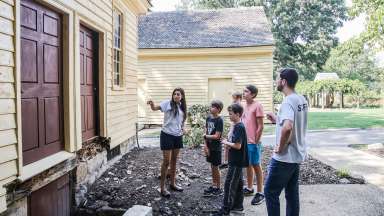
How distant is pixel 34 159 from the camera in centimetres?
437

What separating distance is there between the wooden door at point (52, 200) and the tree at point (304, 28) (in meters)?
28.7

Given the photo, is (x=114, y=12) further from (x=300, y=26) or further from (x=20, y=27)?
(x=300, y=26)

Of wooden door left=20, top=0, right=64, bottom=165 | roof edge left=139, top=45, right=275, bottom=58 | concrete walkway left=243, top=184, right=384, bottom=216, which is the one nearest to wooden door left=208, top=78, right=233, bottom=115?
roof edge left=139, top=45, right=275, bottom=58

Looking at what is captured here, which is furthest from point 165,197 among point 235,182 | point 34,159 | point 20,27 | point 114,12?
point 114,12

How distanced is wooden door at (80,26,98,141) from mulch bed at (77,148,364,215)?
97cm

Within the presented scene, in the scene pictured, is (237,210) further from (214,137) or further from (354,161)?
(354,161)

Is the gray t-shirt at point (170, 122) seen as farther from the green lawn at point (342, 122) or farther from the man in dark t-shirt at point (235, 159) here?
the green lawn at point (342, 122)

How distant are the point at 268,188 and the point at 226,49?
14068 mm

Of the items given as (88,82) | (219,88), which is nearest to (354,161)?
(88,82)

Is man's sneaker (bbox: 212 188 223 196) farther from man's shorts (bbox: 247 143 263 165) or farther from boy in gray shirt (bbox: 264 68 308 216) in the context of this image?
boy in gray shirt (bbox: 264 68 308 216)

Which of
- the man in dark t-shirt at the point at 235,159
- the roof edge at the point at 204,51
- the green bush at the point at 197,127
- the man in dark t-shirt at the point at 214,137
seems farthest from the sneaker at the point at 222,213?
the roof edge at the point at 204,51

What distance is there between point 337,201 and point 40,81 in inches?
180

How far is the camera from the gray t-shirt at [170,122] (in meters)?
5.76

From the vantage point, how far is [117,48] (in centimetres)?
848
